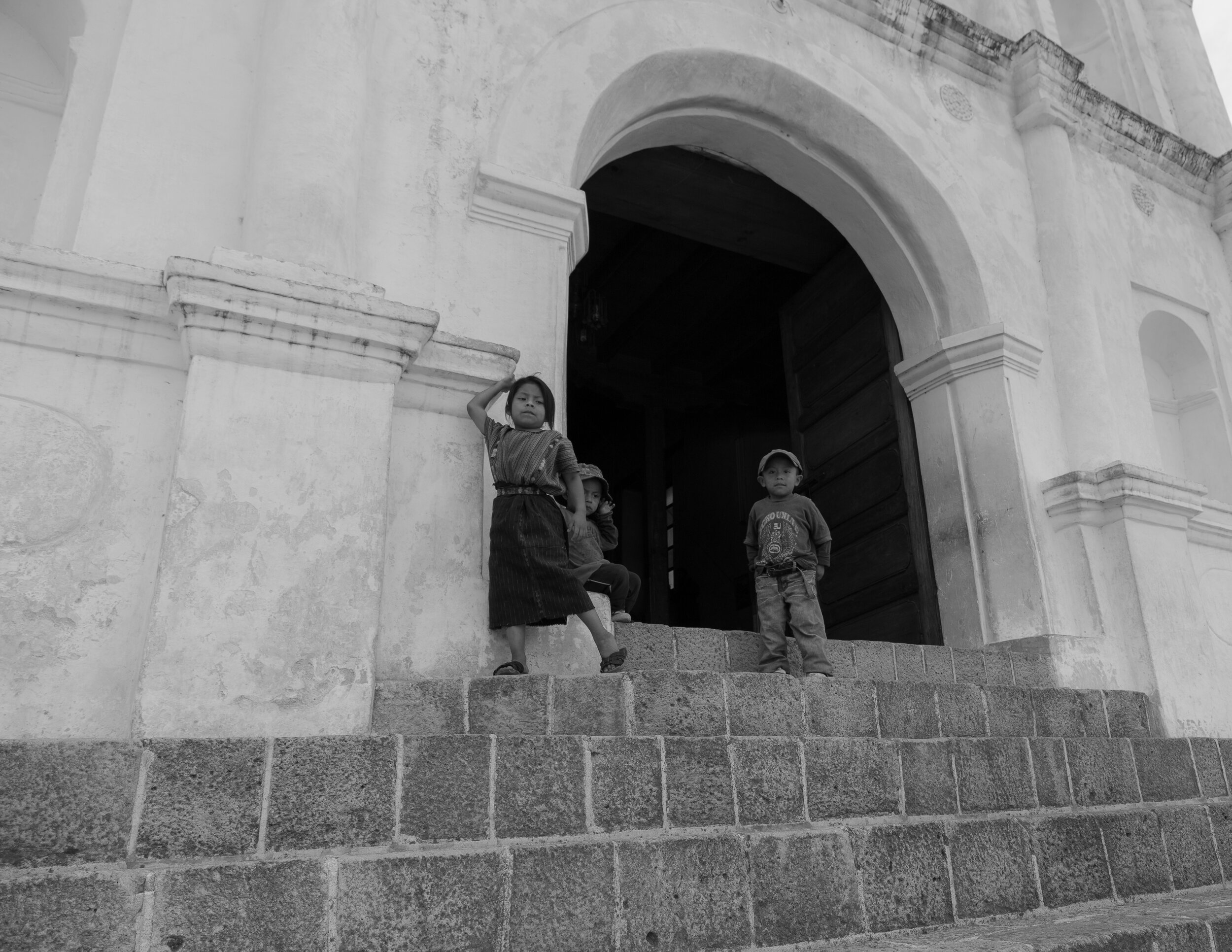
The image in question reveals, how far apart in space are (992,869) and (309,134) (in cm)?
385

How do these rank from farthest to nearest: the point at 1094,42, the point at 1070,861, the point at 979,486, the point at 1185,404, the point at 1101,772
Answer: the point at 1094,42 → the point at 1185,404 → the point at 979,486 → the point at 1101,772 → the point at 1070,861

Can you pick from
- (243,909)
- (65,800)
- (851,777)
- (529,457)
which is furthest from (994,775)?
(65,800)

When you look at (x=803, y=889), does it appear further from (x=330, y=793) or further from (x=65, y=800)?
(x=65, y=800)

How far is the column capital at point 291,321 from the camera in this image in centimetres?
333

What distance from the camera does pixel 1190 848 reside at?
384cm

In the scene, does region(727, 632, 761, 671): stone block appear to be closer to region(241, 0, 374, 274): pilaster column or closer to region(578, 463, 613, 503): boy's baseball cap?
region(578, 463, 613, 503): boy's baseball cap

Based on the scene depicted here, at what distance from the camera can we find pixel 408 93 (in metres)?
4.63

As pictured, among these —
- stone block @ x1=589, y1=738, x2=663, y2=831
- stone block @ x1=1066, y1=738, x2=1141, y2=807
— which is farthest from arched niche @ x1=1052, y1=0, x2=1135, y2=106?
stone block @ x1=589, y1=738, x2=663, y2=831

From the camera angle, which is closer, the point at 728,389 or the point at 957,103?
the point at 957,103

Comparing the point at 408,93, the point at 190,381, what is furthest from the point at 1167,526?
the point at 190,381

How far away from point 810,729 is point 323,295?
2394 mm

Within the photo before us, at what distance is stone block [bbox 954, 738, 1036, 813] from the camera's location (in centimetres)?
341

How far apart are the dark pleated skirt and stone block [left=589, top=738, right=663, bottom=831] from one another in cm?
80

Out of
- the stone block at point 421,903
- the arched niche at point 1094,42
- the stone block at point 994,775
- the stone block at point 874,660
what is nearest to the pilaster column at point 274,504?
the stone block at point 421,903
